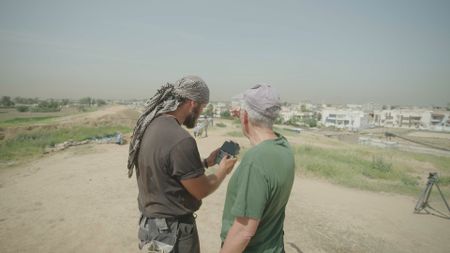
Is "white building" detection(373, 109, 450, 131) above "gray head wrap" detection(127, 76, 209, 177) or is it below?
below

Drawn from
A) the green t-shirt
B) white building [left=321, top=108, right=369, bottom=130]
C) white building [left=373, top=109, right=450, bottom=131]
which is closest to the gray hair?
the green t-shirt

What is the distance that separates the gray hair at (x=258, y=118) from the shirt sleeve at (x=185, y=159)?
0.40m

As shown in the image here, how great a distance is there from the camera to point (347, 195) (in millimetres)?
8938

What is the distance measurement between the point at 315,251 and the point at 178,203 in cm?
378

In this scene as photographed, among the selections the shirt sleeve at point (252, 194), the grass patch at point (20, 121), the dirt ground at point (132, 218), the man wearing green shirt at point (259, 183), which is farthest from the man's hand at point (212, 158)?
the grass patch at point (20, 121)

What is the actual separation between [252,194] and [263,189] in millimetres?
63

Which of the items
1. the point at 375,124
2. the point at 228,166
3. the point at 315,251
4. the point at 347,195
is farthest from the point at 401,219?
the point at 375,124

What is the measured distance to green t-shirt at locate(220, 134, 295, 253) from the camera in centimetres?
150

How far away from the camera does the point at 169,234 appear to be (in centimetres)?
203

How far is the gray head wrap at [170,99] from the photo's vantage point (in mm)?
2146

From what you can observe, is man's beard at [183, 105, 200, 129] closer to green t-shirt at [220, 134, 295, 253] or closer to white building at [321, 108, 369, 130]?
green t-shirt at [220, 134, 295, 253]

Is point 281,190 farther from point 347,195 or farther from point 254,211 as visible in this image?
point 347,195

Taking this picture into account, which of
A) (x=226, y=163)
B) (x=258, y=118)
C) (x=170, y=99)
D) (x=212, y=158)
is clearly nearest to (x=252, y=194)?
(x=258, y=118)

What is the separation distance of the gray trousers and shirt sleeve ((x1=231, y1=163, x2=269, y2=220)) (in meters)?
0.70
